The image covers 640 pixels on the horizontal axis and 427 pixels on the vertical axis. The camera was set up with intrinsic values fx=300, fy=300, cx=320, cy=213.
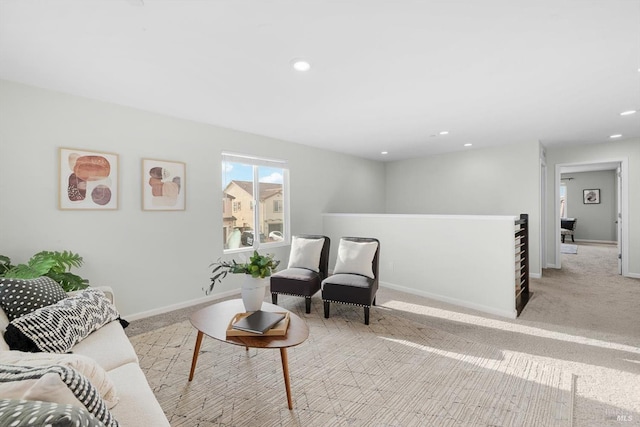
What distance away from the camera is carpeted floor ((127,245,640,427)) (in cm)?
181

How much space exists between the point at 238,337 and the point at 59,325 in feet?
3.20

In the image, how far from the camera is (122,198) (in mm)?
3215

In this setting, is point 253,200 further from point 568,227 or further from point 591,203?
point 591,203

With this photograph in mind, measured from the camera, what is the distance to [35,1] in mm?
1606

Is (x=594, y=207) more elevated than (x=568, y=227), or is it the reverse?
(x=594, y=207)

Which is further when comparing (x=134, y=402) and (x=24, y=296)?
(x=24, y=296)

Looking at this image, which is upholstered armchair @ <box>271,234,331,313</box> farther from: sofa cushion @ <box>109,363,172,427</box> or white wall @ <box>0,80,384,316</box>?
sofa cushion @ <box>109,363,172,427</box>

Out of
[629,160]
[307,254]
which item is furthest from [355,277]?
[629,160]

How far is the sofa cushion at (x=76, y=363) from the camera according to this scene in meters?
1.13

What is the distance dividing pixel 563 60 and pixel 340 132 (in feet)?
8.60

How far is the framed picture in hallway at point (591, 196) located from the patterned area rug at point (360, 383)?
10.4 metres

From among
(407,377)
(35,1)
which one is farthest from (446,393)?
(35,1)

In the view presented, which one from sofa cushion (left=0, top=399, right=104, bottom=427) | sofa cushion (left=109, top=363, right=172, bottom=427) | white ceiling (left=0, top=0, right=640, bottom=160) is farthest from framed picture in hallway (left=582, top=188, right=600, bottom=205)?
sofa cushion (left=0, top=399, right=104, bottom=427)

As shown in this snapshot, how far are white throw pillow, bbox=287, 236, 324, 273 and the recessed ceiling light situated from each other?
7.34 feet
